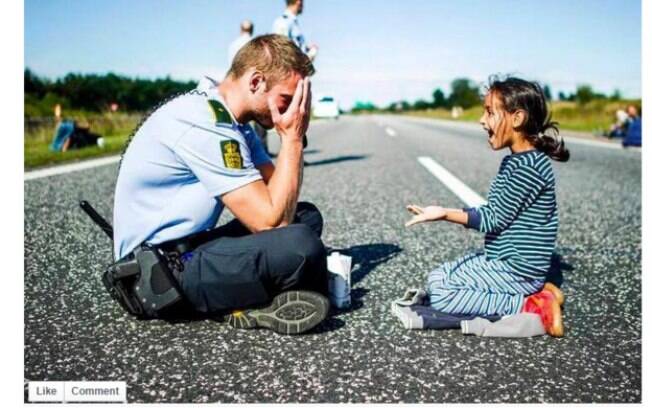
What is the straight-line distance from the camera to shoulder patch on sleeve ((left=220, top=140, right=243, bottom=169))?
6.56 feet

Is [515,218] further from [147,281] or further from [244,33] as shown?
[244,33]

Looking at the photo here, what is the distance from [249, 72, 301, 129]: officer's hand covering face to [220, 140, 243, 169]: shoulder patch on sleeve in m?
0.20

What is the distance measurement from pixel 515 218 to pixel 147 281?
1496 mm

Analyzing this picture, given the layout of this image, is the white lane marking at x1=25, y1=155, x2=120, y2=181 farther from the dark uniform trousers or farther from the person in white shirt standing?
the dark uniform trousers

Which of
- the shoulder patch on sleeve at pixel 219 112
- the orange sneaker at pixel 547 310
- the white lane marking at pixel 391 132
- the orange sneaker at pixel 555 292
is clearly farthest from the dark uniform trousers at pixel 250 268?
the white lane marking at pixel 391 132

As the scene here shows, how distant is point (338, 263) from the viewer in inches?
95.8

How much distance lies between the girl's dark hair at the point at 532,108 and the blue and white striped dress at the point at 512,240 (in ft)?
0.16

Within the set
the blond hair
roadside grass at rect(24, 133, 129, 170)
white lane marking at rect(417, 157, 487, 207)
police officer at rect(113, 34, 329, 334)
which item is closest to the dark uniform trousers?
police officer at rect(113, 34, 329, 334)

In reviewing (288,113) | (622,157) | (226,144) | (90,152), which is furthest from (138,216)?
(622,157)

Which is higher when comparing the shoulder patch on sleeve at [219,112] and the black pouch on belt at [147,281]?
the shoulder patch on sleeve at [219,112]

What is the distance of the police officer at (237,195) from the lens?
204 cm

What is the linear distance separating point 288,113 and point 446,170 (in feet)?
18.9

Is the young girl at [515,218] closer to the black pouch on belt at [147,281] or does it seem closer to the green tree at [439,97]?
the black pouch on belt at [147,281]
